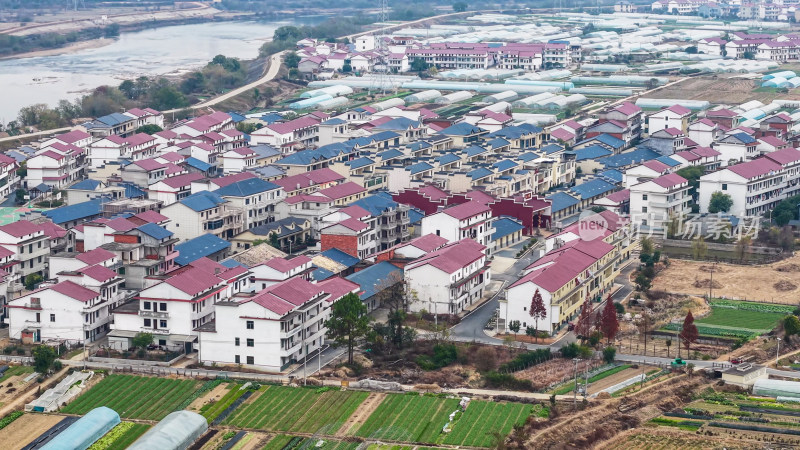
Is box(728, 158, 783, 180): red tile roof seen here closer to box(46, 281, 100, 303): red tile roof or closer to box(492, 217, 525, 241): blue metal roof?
box(492, 217, 525, 241): blue metal roof

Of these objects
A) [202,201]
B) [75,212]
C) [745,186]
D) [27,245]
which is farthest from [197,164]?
[745,186]

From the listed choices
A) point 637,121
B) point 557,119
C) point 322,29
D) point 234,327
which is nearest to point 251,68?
point 322,29

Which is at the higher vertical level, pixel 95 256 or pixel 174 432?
pixel 95 256

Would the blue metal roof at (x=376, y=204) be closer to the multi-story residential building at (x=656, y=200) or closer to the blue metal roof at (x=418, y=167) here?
the blue metal roof at (x=418, y=167)

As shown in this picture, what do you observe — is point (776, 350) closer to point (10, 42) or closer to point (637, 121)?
point (637, 121)

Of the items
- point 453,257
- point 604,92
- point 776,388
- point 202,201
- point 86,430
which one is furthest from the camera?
point 604,92

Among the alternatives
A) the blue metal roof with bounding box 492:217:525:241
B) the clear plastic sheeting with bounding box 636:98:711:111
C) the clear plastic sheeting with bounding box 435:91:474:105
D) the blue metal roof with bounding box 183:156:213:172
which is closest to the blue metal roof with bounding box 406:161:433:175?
the blue metal roof with bounding box 492:217:525:241

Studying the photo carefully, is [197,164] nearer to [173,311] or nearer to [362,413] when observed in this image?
[173,311]
